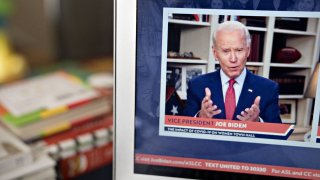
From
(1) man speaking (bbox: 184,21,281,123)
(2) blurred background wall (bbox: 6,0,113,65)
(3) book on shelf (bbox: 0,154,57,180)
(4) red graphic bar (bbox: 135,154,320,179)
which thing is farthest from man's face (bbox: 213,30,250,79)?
(2) blurred background wall (bbox: 6,0,113,65)

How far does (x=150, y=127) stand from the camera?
424 mm

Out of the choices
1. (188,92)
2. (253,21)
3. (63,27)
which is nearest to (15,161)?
(188,92)

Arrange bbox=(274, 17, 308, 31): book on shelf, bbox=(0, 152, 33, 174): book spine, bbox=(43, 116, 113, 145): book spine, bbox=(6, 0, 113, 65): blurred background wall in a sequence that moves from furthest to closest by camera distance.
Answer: bbox=(6, 0, 113, 65): blurred background wall → bbox=(43, 116, 113, 145): book spine → bbox=(0, 152, 33, 174): book spine → bbox=(274, 17, 308, 31): book on shelf

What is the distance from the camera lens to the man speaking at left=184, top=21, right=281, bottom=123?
1.29ft

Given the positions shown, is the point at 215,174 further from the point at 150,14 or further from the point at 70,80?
the point at 70,80

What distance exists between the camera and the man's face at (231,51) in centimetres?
39

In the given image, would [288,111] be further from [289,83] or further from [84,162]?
[84,162]

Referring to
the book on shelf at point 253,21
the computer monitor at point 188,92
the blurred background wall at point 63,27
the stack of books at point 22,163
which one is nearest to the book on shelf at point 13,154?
the stack of books at point 22,163

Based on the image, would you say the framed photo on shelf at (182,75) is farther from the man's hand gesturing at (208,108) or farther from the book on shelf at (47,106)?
the book on shelf at (47,106)

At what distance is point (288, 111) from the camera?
396mm

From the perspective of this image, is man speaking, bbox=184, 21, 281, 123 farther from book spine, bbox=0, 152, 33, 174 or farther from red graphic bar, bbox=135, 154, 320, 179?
book spine, bbox=0, 152, 33, 174

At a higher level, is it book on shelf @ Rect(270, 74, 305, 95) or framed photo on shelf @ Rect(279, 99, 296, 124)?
book on shelf @ Rect(270, 74, 305, 95)

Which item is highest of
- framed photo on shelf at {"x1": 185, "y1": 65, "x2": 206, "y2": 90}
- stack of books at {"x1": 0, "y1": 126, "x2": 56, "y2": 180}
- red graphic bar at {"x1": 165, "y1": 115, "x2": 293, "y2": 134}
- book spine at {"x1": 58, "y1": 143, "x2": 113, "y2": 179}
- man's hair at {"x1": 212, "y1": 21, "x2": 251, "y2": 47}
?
man's hair at {"x1": 212, "y1": 21, "x2": 251, "y2": 47}

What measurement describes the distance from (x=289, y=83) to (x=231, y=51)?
0.25 ft
